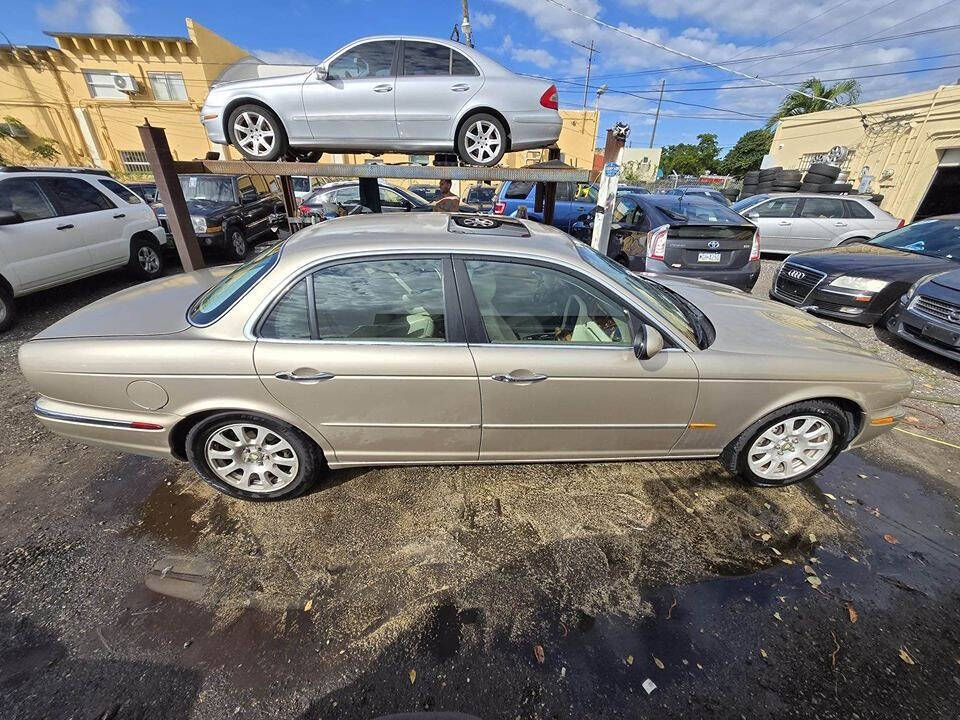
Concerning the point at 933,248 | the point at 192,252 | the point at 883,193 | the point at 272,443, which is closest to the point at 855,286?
the point at 933,248

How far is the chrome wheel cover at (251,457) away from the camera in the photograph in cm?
233

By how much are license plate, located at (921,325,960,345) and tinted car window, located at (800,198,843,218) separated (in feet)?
18.7

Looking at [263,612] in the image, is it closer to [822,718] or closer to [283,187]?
[822,718]

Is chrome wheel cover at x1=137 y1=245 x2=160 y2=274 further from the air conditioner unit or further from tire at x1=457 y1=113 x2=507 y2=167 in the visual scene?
the air conditioner unit

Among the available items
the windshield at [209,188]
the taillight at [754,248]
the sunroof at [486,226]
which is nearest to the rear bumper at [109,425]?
the sunroof at [486,226]

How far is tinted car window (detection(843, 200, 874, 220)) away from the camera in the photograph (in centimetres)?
834

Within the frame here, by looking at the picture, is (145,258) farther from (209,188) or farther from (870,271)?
(870,271)

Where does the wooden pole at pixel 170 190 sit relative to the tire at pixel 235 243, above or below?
above

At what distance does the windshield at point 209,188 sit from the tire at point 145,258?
2.28m

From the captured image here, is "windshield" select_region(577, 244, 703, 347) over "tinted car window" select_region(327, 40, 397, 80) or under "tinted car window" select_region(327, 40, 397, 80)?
under

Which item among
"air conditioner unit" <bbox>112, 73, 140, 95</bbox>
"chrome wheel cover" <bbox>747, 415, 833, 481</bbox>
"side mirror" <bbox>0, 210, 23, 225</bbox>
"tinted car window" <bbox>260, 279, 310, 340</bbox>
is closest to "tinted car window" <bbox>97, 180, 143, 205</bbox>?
"side mirror" <bbox>0, 210, 23, 225</bbox>

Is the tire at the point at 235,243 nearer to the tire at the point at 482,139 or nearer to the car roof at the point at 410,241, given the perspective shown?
the tire at the point at 482,139

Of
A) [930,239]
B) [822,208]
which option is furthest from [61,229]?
[822,208]

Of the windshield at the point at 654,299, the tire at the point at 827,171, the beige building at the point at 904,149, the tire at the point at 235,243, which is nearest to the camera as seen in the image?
the windshield at the point at 654,299
